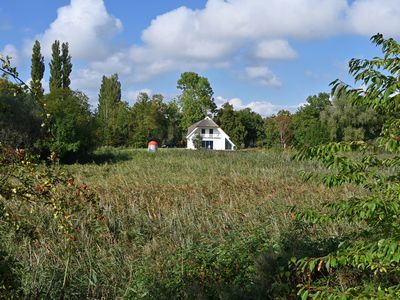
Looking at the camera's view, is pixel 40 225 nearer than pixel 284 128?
Yes

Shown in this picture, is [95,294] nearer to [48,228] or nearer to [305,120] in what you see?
[48,228]

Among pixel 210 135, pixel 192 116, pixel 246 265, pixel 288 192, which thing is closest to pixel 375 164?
pixel 246 265

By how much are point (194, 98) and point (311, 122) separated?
2895cm

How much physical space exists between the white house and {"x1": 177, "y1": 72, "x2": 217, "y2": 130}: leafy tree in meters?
5.64

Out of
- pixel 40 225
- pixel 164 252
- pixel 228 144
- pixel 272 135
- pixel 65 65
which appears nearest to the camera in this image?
pixel 164 252

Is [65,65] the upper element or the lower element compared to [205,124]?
upper

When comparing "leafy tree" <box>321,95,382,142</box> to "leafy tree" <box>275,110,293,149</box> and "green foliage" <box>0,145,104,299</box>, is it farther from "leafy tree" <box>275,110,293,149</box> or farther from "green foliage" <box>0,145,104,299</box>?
"green foliage" <box>0,145,104,299</box>

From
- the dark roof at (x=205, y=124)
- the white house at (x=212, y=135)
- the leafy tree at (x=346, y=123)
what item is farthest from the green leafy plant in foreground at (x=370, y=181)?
the dark roof at (x=205, y=124)

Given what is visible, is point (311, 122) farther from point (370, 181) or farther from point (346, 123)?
point (370, 181)

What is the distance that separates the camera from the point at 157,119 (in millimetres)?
68375

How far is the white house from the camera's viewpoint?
232 ft

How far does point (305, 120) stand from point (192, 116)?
2167 cm

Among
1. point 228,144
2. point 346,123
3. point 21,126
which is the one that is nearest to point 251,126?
point 228,144

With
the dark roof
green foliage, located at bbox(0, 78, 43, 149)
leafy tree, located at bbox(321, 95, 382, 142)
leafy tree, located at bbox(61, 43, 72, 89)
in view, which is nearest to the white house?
the dark roof
